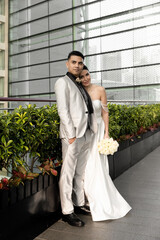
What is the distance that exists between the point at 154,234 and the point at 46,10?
1970cm

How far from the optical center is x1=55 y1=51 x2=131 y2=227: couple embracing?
2578 mm

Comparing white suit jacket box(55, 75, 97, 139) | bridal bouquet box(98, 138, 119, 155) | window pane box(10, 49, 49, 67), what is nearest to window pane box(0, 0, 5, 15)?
window pane box(10, 49, 49, 67)

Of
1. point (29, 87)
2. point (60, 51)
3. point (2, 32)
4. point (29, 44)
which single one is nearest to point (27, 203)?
point (60, 51)

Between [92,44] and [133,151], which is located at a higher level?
[92,44]

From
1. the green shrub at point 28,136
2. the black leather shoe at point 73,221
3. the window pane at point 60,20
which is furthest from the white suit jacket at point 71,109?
the window pane at point 60,20

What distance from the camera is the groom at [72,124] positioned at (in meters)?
2.54

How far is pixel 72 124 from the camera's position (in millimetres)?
2543

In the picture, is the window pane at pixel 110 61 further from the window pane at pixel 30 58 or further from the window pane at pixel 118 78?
the window pane at pixel 30 58

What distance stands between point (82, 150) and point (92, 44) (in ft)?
50.4

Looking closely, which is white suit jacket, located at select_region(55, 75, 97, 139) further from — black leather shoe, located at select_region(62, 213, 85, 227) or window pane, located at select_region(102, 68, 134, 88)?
window pane, located at select_region(102, 68, 134, 88)

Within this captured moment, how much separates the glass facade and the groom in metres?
12.5

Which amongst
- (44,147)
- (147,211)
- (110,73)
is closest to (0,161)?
(44,147)

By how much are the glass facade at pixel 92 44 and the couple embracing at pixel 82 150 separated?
39.8 feet

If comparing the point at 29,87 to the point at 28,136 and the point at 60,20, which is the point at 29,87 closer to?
the point at 60,20
